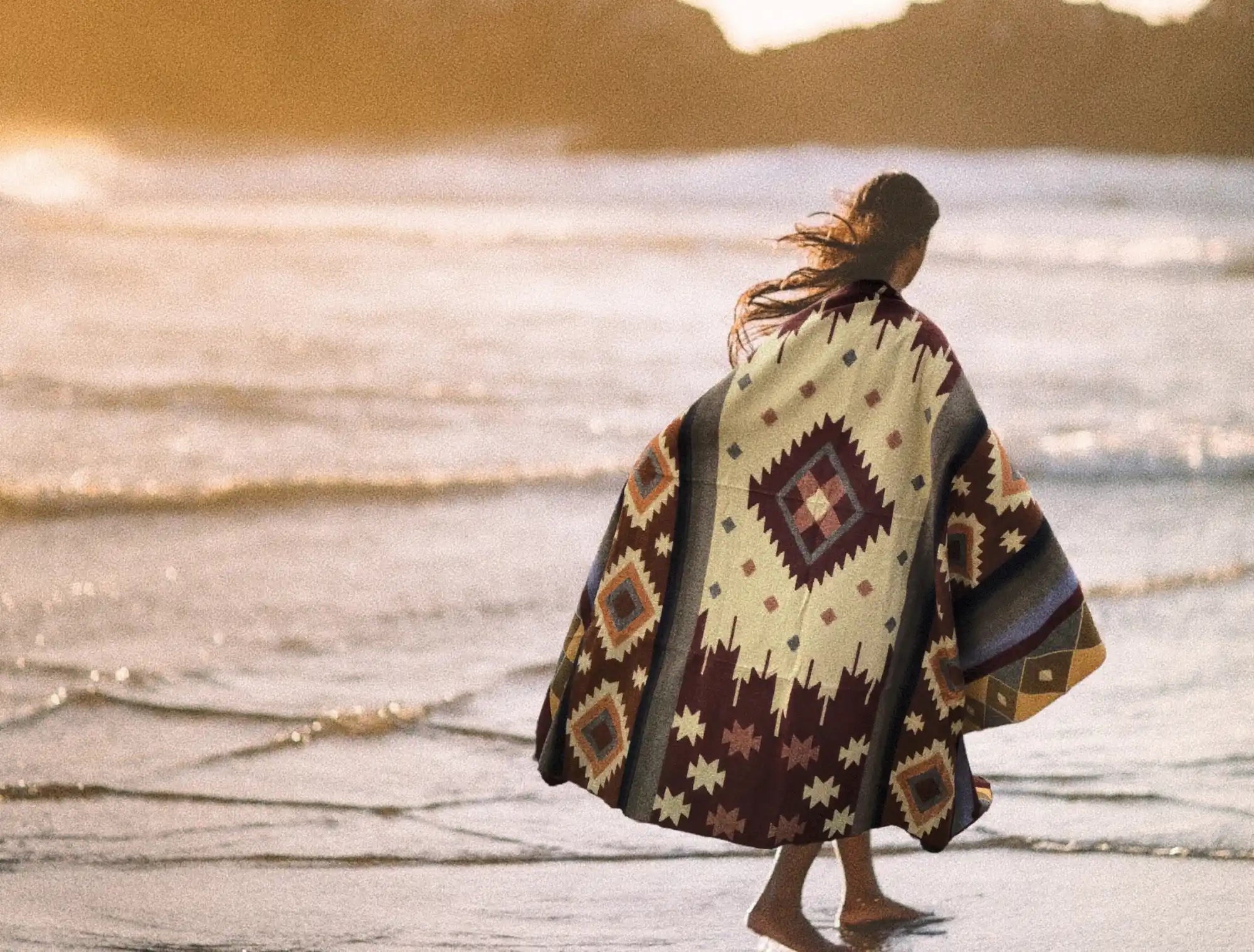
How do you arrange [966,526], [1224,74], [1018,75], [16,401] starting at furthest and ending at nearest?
[1018,75] < [1224,74] < [16,401] < [966,526]

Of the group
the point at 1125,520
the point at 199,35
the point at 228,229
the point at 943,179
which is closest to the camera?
the point at 1125,520

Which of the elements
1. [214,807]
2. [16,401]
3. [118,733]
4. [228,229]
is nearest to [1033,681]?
[214,807]

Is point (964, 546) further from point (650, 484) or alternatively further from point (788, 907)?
point (788, 907)

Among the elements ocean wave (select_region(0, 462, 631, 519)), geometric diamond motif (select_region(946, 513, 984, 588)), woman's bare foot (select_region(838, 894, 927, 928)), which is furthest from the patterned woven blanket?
ocean wave (select_region(0, 462, 631, 519))

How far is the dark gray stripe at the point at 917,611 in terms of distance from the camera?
2.85 meters

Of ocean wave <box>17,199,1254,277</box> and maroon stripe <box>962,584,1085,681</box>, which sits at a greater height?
ocean wave <box>17,199,1254,277</box>

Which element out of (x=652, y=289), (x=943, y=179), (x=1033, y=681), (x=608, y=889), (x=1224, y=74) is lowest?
(x=608, y=889)

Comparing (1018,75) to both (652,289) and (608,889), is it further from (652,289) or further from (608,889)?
(608,889)

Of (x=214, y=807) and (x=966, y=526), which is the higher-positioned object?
(x=966, y=526)

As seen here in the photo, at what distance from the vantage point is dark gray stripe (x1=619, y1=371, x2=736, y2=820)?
9.65ft

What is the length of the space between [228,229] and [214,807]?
733 inches

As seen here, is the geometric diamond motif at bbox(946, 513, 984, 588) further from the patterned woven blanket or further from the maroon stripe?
the maroon stripe

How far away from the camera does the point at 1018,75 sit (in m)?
37.7

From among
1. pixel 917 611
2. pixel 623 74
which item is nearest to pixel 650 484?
pixel 917 611
